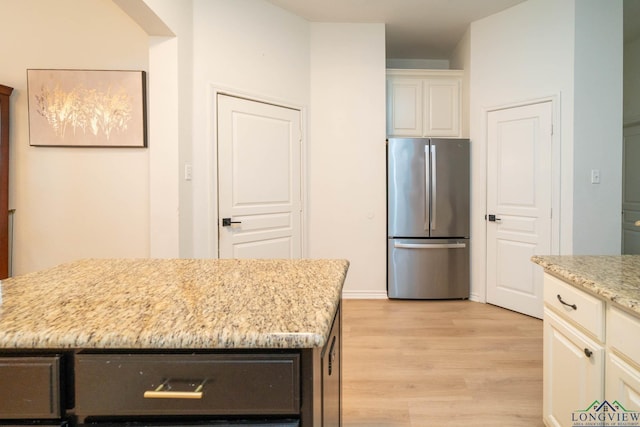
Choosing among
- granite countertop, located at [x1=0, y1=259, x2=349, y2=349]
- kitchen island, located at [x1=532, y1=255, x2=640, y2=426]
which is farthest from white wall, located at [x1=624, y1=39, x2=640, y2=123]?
granite countertop, located at [x1=0, y1=259, x2=349, y2=349]

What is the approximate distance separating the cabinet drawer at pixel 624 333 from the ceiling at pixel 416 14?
3.18 meters

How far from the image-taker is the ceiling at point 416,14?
3.25 metres

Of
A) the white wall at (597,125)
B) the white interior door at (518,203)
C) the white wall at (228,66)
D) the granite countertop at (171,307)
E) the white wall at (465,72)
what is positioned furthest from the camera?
the white wall at (465,72)

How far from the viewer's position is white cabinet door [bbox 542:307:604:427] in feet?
3.84

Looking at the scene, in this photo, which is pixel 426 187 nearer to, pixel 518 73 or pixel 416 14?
pixel 518 73

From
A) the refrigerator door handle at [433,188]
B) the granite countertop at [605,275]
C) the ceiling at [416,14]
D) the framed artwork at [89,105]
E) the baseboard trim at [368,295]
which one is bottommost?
the baseboard trim at [368,295]

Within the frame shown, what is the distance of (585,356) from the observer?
3.99 ft

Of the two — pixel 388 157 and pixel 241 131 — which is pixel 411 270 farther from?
pixel 241 131

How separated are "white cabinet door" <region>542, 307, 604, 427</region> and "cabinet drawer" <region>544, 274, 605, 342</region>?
0.13 ft

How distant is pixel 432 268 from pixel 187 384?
330cm

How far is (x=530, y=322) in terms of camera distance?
3035mm

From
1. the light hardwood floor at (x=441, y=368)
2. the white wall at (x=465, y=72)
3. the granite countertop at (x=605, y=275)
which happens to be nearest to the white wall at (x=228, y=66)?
the light hardwood floor at (x=441, y=368)

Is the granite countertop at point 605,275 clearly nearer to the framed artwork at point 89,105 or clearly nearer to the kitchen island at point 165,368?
the kitchen island at point 165,368

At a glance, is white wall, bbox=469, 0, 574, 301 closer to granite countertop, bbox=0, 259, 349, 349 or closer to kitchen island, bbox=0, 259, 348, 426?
granite countertop, bbox=0, 259, 349, 349
